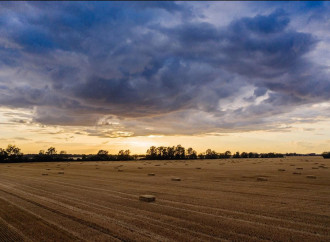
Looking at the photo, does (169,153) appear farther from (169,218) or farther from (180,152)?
(169,218)

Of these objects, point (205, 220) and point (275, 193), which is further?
point (275, 193)

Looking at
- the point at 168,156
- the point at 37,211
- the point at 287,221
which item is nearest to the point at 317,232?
the point at 287,221

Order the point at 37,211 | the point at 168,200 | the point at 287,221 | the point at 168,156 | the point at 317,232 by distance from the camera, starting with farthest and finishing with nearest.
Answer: the point at 168,156
the point at 168,200
the point at 37,211
the point at 287,221
the point at 317,232

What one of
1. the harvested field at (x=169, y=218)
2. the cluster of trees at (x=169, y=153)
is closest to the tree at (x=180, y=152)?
the cluster of trees at (x=169, y=153)

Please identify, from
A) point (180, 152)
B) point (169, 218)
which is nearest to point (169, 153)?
point (180, 152)

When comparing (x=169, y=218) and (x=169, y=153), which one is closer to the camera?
(x=169, y=218)

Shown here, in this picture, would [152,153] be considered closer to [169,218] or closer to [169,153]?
[169,153]

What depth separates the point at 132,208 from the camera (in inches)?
496

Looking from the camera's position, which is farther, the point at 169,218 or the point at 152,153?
the point at 152,153

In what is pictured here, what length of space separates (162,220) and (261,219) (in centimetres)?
401

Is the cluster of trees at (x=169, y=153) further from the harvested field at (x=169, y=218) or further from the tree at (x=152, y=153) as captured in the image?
the harvested field at (x=169, y=218)

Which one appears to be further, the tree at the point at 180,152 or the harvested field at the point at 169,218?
the tree at the point at 180,152

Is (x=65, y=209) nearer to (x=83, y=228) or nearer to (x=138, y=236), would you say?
(x=83, y=228)

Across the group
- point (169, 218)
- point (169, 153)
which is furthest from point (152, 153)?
point (169, 218)
